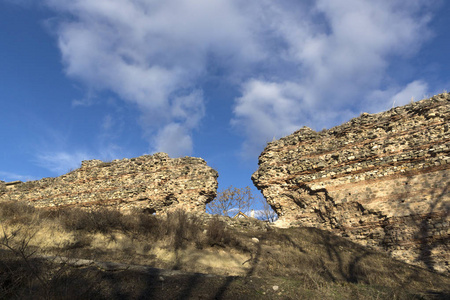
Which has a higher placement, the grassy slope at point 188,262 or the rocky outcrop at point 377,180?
the rocky outcrop at point 377,180

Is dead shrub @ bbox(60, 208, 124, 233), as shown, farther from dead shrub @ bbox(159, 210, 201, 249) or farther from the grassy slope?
dead shrub @ bbox(159, 210, 201, 249)

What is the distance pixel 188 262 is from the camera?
296 inches

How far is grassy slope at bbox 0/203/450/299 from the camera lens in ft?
14.3

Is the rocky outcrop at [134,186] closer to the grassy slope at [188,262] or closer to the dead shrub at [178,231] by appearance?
the grassy slope at [188,262]

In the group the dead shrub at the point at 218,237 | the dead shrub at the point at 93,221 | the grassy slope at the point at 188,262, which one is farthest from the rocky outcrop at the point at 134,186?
the dead shrub at the point at 93,221

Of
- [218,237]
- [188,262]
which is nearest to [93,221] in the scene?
[188,262]

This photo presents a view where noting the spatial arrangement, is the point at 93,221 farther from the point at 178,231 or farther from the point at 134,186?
the point at 134,186

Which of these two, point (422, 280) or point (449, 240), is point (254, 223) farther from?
point (449, 240)

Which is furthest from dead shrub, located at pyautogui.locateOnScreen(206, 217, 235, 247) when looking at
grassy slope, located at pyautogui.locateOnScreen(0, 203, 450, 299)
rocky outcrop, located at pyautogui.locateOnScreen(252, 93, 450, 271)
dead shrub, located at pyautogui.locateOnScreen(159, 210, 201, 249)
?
rocky outcrop, located at pyautogui.locateOnScreen(252, 93, 450, 271)

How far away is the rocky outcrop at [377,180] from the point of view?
9.56 m

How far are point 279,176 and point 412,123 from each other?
19.6ft

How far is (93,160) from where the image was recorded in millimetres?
16234

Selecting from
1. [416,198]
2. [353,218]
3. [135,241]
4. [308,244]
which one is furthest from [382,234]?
[135,241]

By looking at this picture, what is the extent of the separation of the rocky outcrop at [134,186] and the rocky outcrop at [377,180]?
3361mm
